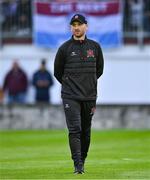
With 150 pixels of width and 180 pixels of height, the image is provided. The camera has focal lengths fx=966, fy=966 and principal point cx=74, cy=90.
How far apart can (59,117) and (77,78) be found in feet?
48.6

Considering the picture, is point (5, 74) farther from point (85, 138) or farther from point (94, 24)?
point (85, 138)

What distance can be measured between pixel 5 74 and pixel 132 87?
174 inches

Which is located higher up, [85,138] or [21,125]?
[85,138]

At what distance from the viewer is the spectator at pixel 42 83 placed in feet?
101

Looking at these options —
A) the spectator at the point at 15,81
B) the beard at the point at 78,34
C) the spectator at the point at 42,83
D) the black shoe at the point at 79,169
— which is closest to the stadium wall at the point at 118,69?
the spectator at the point at 15,81

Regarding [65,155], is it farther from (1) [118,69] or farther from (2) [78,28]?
(1) [118,69]

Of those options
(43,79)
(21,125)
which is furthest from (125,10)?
(21,125)

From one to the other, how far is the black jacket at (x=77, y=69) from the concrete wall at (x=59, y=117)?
14.6 meters

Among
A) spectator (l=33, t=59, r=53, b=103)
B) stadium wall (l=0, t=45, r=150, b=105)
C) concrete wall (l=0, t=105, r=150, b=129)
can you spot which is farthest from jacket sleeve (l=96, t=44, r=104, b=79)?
stadium wall (l=0, t=45, r=150, b=105)

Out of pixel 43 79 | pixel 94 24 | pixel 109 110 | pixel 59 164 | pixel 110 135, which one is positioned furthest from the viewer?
pixel 94 24

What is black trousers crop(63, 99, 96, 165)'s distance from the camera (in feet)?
44.9

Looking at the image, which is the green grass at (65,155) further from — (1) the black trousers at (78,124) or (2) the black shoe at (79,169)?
(1) the black trousers at (78,124)

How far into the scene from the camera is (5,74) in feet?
108

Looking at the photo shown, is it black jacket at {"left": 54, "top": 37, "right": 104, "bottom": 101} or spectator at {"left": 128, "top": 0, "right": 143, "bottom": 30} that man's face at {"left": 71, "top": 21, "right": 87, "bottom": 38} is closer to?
black jacket at {"left": 54, "top": 37, "right": 104, "bottom": 101}
